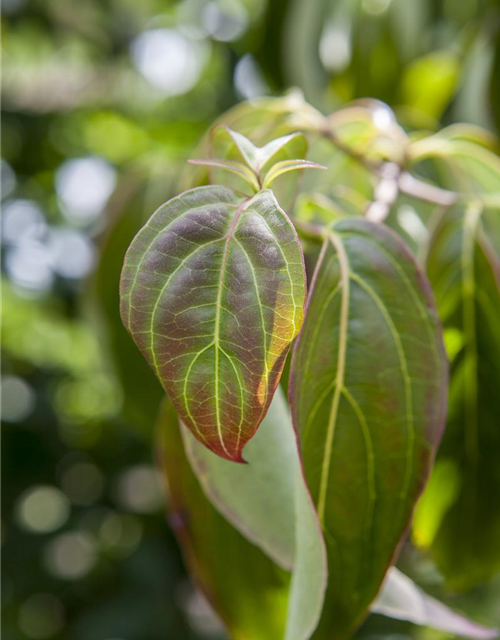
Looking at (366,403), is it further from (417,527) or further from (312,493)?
(417,527)

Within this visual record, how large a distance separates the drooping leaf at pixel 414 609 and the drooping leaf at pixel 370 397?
39 mm

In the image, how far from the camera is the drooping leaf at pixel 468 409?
0.47m

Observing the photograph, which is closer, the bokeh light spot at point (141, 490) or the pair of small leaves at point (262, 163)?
the pair of small leaves at point (262, 163)

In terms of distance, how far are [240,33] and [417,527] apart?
1.00 meters

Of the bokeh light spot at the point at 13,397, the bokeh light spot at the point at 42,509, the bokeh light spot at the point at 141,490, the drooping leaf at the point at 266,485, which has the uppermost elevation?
the drooping leaf at the point at 266,485

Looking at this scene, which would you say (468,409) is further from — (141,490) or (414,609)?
(141,490)

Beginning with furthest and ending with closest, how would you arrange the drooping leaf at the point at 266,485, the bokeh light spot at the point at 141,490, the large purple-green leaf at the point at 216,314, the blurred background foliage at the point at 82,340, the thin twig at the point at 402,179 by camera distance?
the bokeh light spot at the point at 141,490, the blurred background foliage at the point at 82,340, the thin twig at the point at 402,179, the drooping leaf at the point at 266,485, the large purple-green leaf at the point at 216,314

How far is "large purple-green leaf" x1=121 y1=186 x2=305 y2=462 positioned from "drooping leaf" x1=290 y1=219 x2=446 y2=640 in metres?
0.08

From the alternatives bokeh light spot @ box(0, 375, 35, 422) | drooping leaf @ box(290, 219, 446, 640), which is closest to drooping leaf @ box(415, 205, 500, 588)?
drooping leaf @ box(290, 219, 446, 640)

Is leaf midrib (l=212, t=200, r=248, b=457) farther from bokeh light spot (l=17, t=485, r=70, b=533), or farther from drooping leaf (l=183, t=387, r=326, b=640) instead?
bokeh light spot (l=17, t=485, r=70, b=533)

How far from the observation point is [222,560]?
1.66 ft

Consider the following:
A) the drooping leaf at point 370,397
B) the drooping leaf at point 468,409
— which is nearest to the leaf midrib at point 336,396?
the drooping leaf at point 370,397

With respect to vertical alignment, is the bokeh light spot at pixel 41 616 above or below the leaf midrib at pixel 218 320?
below

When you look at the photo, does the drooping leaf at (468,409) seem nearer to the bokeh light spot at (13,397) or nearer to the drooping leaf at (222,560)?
the drooping leaf at (222,560)
